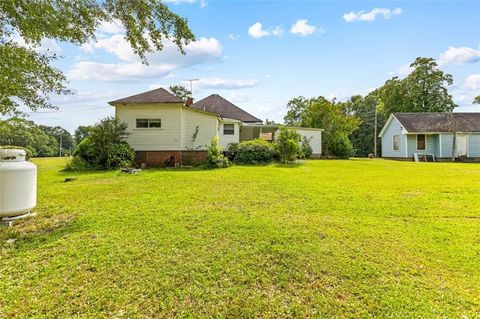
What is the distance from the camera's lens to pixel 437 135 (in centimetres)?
2317

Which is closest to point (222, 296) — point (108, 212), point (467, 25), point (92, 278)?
point (92, 278)

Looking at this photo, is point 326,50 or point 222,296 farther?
point 326,50

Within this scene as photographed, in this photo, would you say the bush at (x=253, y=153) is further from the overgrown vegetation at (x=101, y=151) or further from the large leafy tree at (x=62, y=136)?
the large leafy tree at (x=62, y=136)

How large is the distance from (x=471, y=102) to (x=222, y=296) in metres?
38.8

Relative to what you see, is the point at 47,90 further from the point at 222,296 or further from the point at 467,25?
the point at 467,25

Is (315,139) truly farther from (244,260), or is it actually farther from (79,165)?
(244,260)

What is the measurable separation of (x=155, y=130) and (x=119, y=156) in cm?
247

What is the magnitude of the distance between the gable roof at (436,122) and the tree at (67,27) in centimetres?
2432

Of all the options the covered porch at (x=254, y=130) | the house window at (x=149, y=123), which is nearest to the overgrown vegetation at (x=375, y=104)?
the covered porch at (x=254, y=130)

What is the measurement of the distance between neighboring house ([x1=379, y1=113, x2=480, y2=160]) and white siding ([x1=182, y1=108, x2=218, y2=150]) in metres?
18.5

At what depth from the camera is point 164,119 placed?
14344 millimetres

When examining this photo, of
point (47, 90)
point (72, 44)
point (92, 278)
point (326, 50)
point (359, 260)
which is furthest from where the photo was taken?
point (326, 50)

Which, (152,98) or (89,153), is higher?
(152,98)

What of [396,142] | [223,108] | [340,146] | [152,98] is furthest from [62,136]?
[396,142]
